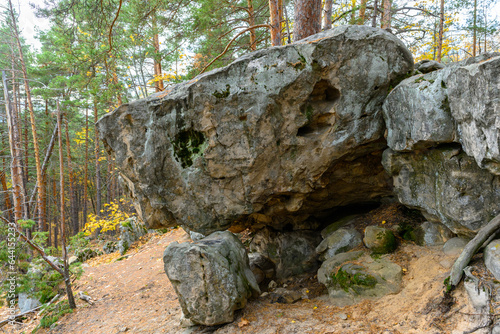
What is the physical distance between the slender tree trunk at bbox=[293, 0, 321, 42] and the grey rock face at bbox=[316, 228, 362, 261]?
16.1 feet

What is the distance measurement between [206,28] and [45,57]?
9.78 meters

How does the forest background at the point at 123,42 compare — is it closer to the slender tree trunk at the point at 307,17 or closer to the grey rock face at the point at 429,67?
the slender tree trunk at the point at 307,17

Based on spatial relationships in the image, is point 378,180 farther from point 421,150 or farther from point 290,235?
point 290,235

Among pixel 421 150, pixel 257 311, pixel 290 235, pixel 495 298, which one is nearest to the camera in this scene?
pixel 495 298

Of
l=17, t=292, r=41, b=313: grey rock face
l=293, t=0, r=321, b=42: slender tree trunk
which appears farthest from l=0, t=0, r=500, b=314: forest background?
l=17, t=292, r=41, b=313: grey rock face

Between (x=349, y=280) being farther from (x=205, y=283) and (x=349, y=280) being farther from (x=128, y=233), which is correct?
(x=128, y=233)

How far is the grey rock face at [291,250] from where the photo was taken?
6.61 m

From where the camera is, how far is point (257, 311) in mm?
4812

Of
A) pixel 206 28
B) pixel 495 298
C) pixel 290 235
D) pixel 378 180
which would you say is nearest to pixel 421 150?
pixel 378 180

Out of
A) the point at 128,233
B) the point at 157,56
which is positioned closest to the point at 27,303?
the point at 128,233

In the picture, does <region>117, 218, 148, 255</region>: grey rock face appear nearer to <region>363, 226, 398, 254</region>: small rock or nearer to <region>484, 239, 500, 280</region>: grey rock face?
<region>363, 226, 398, 254</region>: small rock

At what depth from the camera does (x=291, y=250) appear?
22.4ft

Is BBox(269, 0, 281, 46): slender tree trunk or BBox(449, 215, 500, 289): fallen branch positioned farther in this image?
BBox(269, 0, 281, 46): slender tree trunk

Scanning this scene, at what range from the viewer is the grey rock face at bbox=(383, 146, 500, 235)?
12.0 ft
